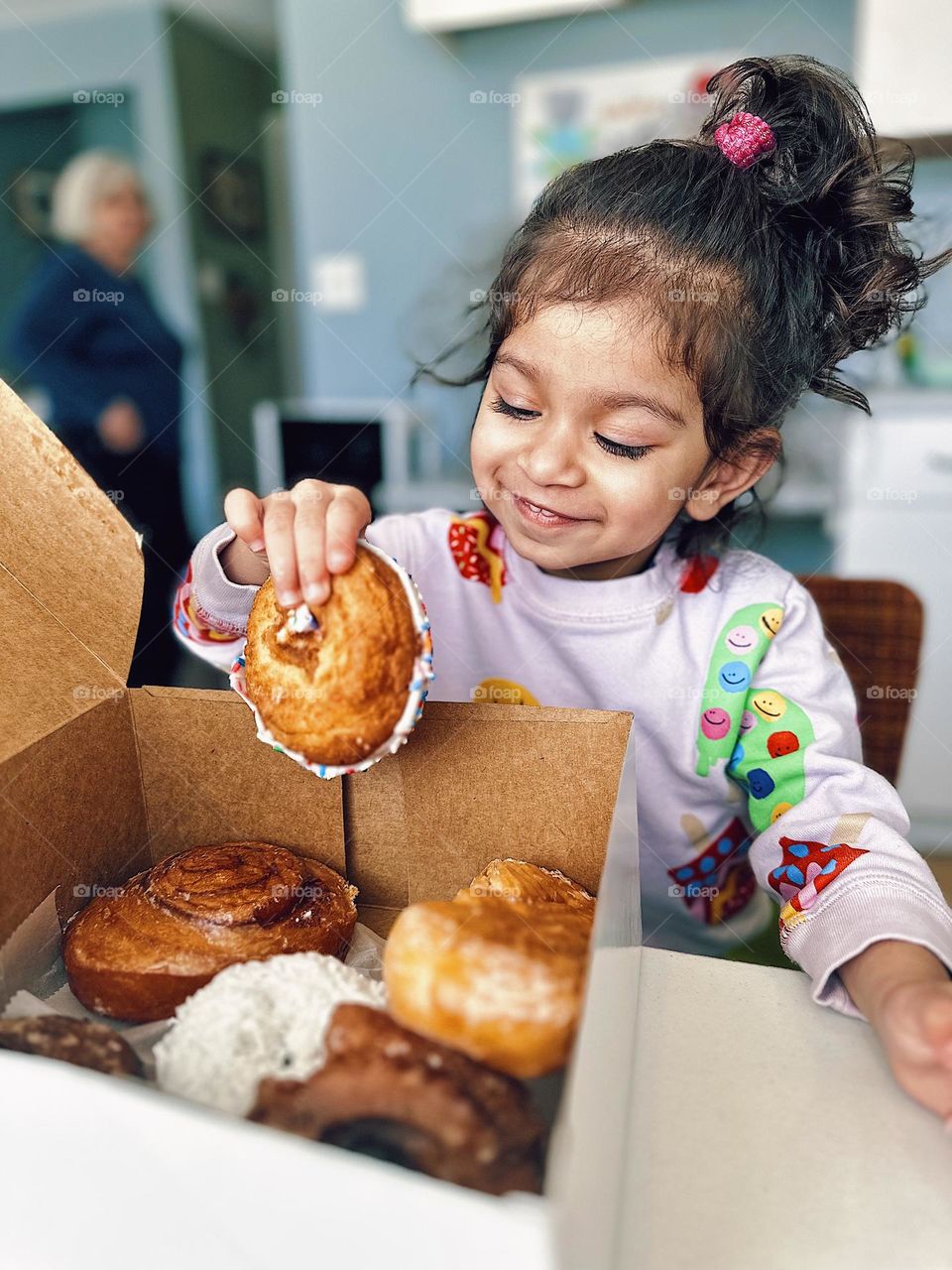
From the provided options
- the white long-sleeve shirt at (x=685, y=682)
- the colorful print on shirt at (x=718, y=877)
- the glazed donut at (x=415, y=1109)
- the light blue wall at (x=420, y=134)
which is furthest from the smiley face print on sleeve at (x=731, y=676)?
the light blue wall at (x=420, y=134)

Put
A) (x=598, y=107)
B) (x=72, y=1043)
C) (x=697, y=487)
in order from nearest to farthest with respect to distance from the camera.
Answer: (x=72, y=1043), (x=697, y=487), (x=598, y=107)

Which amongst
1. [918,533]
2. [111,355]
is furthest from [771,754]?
[111,355]

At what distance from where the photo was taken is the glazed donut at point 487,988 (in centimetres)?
48

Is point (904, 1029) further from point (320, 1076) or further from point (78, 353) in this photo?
point (78, 353)

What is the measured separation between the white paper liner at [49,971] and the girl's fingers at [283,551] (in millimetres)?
298

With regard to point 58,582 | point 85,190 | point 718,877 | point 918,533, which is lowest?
point 918,533

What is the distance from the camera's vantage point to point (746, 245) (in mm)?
897

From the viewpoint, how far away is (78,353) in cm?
304

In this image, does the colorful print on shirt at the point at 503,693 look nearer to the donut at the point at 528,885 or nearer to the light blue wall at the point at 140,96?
the donut at the point at 528,885

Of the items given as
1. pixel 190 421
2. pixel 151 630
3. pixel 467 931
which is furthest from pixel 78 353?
pixel 467 931

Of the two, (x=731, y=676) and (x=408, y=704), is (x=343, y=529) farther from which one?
(x=731, y=676)

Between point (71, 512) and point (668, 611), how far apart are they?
0.68m

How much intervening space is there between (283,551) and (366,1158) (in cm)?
44

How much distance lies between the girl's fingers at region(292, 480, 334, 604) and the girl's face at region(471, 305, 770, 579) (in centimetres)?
26
